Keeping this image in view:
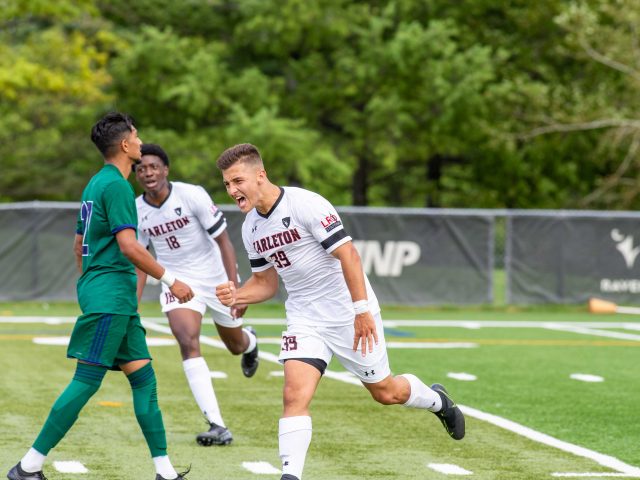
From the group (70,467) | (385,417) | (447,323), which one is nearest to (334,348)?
(70,467)

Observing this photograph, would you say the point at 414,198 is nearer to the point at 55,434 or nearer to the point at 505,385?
the point at 505,385

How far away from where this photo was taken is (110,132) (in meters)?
6.79

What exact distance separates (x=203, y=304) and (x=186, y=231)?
554mm

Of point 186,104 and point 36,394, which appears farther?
point 186,104

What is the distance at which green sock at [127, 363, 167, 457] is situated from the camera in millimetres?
6734

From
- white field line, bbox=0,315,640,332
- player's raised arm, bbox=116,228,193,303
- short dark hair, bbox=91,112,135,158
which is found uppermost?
short dark hair, bbox=91,112,135,158

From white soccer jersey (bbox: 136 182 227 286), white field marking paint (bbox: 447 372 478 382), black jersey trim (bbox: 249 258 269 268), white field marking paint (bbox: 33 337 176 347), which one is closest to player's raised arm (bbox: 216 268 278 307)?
black jersey trim (bbox: 249 258 269 268)

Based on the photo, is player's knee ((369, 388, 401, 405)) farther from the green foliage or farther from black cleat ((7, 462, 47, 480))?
the green foliage

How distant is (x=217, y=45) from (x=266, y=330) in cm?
1730

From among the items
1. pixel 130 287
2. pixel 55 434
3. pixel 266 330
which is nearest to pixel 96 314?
pixel 130 287

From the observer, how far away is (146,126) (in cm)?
3453

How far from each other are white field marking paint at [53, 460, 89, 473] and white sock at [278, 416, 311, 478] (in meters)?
1.66

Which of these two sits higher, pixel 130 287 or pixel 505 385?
pixel 130 287

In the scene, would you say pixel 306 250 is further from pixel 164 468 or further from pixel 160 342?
pixel 160 342
